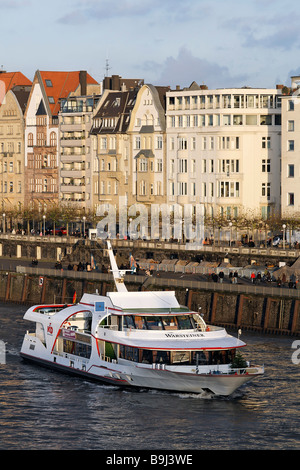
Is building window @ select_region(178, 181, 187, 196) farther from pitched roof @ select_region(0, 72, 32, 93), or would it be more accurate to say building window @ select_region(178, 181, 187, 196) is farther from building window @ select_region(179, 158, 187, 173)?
pitched roof @ select_region(0, 72, 32, 93)

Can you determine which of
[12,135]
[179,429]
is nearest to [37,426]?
[179,429]

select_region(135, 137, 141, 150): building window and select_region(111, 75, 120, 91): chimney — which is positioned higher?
select_region(111, 75, 120, 91): chimney

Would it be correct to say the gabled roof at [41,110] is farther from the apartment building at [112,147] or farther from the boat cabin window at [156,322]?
the boat cabin window at [156,322]

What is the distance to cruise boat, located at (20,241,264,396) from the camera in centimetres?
6794

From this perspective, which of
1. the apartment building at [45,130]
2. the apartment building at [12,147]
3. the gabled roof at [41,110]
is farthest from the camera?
the apartment building at [12,147]

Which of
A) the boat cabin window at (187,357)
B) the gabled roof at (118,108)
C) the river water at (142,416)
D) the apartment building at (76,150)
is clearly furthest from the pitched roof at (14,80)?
the boat cabin window at (187,357)

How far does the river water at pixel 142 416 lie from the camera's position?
59.7 metres

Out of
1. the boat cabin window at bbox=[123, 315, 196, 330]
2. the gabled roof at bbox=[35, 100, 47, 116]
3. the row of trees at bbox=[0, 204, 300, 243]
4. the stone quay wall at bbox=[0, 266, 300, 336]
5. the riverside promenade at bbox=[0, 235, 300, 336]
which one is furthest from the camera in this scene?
the gabled roof at bbox=[35, 100, 47, 116]

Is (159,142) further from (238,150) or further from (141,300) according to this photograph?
(141,300)

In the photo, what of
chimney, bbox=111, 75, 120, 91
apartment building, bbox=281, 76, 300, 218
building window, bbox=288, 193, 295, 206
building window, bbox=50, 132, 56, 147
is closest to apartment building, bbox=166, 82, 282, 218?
building window, bbox=288, 193, 295, 206

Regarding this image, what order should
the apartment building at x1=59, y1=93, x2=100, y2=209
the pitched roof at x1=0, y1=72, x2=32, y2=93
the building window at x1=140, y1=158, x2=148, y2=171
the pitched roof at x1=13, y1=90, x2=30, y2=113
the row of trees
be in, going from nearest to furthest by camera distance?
the row of trees < the building window at x1=140, y1=158, x2=148, y2=171 < the apartment building at x1=59, y1=93, x2=100, y2=209 < the pitched roof at x1=13, y1=90, x2=30, y2=113 < the pitched roof at x1=0, y1=72, x2=32, y2=93

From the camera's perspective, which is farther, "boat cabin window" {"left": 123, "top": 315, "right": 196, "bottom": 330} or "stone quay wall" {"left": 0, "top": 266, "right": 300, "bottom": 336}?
"stone quay wall" {"left": 0, "top": 266, "right": 300, "bottom": 336}

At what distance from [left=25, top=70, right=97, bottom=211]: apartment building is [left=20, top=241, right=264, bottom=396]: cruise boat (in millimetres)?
88128

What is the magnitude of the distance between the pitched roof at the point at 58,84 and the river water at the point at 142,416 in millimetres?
95691
